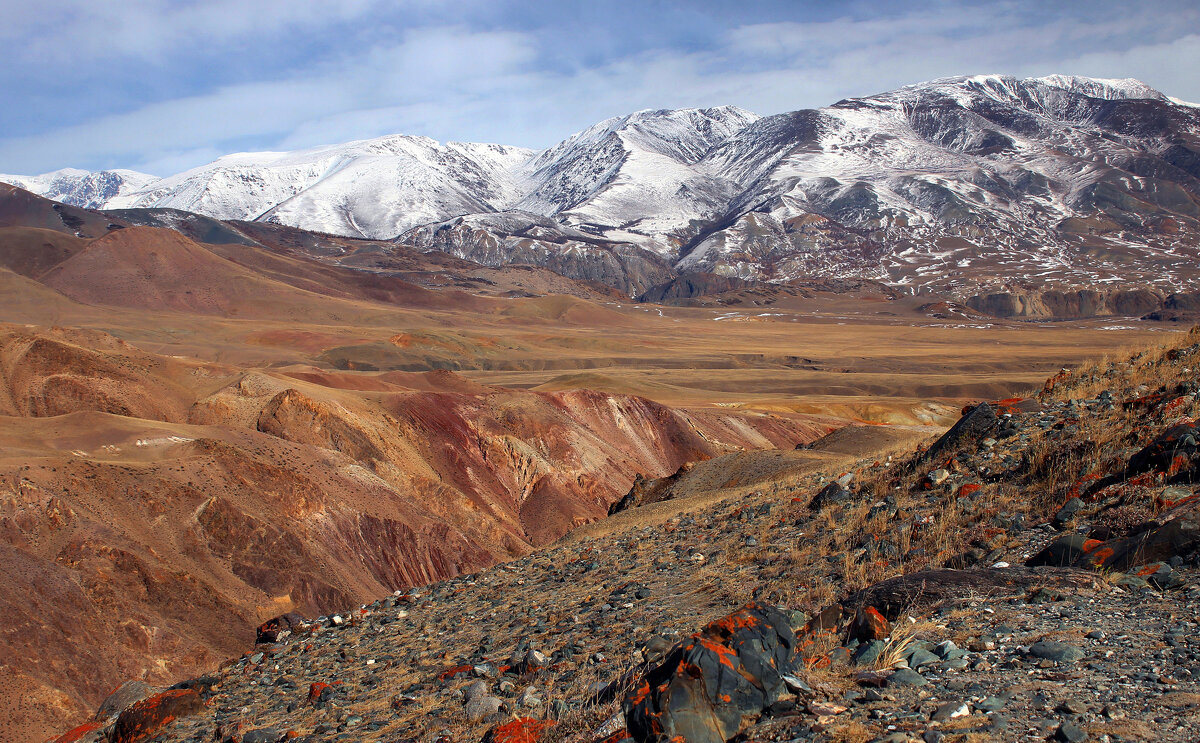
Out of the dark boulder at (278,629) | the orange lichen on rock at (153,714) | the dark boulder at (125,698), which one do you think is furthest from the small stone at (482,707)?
the dark boulder at (278,629)

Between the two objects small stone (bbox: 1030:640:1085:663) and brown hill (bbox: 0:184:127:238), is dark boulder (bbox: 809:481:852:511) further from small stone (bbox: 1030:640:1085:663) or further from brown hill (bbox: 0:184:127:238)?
brown hill (bbox: 0:184:127:238)

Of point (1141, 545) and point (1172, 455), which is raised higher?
point (1172, 455)

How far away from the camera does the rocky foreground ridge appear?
565cm

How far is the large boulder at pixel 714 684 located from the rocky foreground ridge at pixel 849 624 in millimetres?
18

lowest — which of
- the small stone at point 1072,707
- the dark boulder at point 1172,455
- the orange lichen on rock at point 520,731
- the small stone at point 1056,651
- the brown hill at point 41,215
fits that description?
the orange lichen on rock at point 520,731

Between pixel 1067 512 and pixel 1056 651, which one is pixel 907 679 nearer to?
pixel 1056 651

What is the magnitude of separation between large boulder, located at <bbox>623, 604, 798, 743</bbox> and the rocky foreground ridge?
18 mm

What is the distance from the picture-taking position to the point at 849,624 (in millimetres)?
7129

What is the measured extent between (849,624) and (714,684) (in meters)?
1.88

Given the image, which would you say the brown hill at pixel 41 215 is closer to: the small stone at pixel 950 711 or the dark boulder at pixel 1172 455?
the dark boulder at pixel 1172 455

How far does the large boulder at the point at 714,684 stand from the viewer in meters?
5.64

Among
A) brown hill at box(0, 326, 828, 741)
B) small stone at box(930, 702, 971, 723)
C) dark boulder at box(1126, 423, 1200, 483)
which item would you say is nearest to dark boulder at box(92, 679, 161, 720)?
brown hill at box(0, 326, 828, 741)

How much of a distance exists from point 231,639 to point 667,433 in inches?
1409

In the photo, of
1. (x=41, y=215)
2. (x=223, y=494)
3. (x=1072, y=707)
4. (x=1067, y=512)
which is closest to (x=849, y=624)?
(x=1072, y=707)
